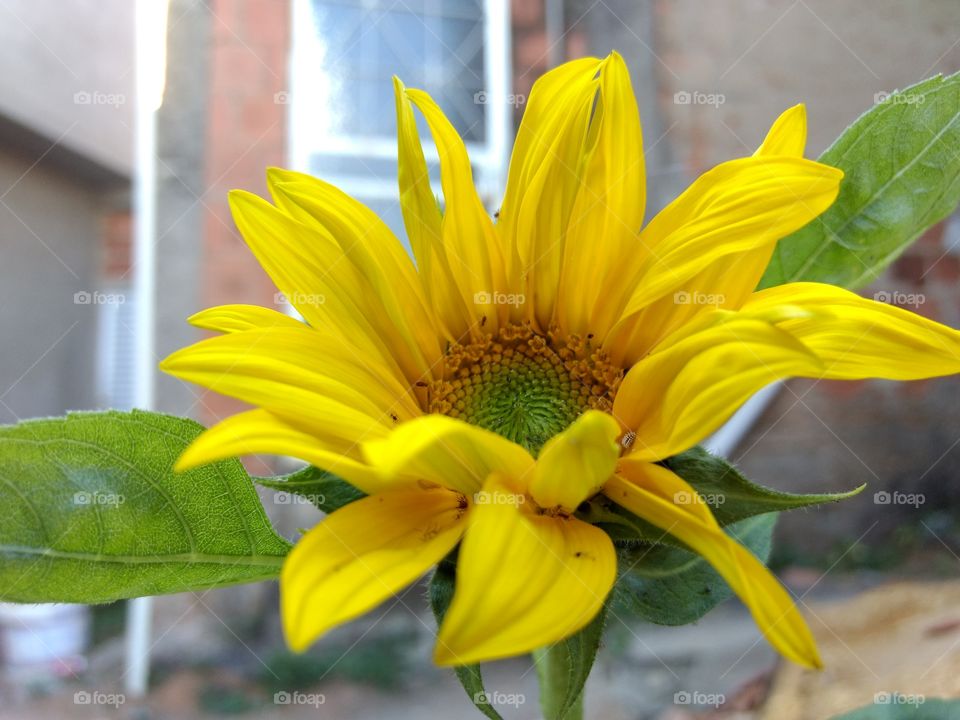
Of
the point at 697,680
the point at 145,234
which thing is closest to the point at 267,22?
the point at 145,234

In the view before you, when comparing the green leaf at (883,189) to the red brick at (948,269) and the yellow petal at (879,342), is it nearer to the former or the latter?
the yellow petal at (879,342)

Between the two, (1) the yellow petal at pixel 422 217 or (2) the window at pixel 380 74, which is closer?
(1) the yellow petal at pixel 422 217

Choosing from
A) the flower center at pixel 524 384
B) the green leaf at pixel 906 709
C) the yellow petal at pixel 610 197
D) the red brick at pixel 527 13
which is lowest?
the green leaf at pixel 906 709

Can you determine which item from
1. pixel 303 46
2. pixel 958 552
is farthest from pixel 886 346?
pixel 303 46

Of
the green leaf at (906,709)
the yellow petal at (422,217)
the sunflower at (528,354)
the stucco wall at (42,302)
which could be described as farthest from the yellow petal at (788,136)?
the stucco wall at (42,302)

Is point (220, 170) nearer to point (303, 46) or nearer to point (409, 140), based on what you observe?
point (303, 46)

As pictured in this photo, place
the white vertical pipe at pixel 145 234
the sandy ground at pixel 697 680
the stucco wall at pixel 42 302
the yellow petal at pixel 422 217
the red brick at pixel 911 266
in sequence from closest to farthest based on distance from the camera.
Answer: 1. the yellow petal at pixel 422 217
2. the sandy ground at pixel 697 680
3. the red brick at pixel 911 266
4. the white vertical pipe at pixel 145 234
5. the stucco wall at pixel 42 302
